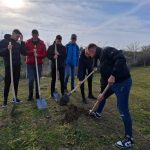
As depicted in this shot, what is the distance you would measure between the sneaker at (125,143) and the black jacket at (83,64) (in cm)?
383

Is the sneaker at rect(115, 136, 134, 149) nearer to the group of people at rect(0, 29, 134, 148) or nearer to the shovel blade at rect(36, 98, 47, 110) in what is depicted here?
the group of people at rect(0, 29, 134, 148)

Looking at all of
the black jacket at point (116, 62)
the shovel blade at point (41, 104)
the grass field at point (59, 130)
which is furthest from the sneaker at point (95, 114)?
the black jacket at point (116, 62)

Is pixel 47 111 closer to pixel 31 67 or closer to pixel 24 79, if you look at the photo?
pixel 31 67

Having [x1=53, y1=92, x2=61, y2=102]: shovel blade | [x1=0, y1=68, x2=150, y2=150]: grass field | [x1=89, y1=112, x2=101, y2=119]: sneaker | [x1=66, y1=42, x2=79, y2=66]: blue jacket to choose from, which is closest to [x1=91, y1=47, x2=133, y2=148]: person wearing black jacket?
[x1=0, y1=68, x2=150, y2=150]: grass field

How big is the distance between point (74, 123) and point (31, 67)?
123 inches

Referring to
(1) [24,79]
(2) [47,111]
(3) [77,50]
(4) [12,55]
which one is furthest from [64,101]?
(1) [24,79]

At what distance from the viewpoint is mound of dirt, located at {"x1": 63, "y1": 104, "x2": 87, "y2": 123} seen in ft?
31.2

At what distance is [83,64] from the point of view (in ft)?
39.8

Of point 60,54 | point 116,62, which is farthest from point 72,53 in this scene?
point 116,62

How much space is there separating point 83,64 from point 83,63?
0.03 m

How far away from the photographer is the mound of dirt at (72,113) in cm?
951

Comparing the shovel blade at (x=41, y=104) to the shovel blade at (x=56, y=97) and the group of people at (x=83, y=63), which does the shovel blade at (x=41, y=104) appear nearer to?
the shovel blade at (x=56, y=97)

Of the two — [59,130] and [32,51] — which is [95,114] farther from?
[32,51]

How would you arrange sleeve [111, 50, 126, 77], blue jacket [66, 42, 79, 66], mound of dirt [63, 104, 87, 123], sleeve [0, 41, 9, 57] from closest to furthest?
sleeve [111, 50, 126, 77] → mound of dirt [63, 104, 87, 123] → sleeve [0, 41, 9, 57] → blue jacket [66, 42, 79, 66]
